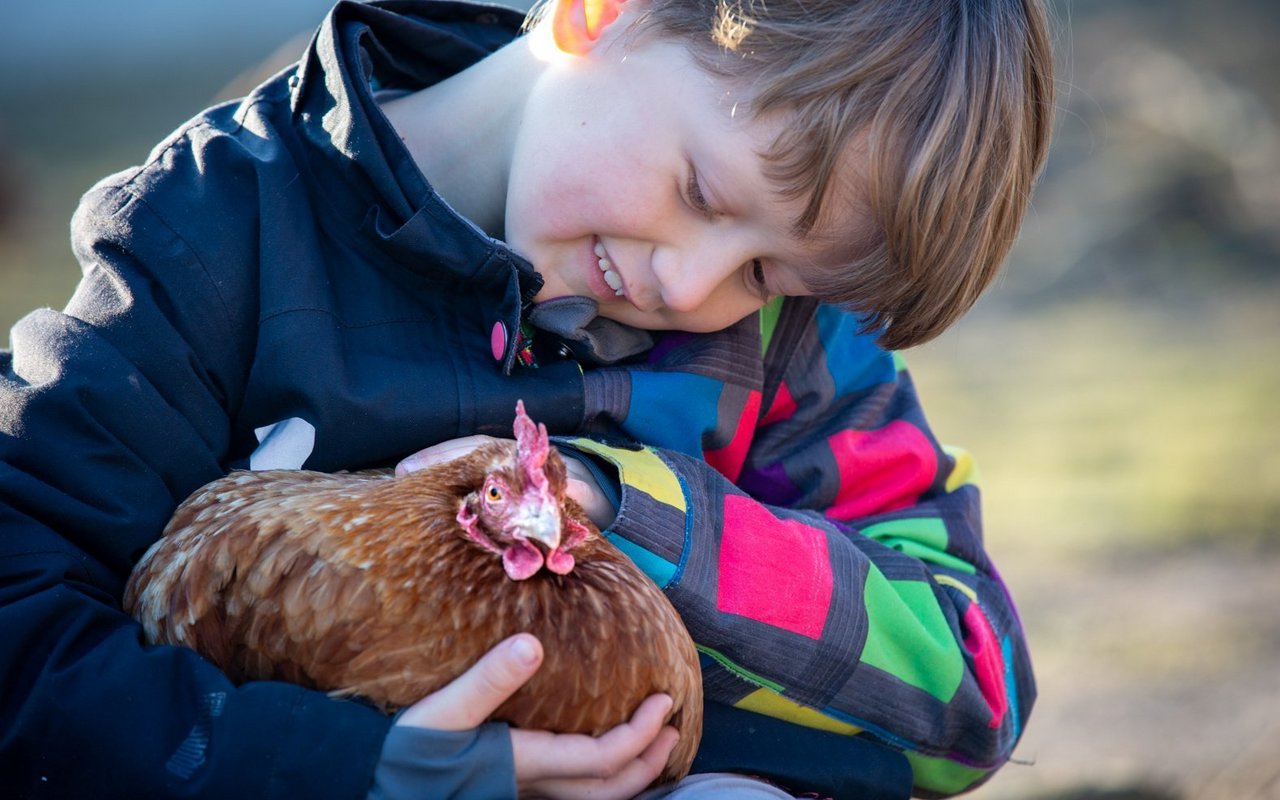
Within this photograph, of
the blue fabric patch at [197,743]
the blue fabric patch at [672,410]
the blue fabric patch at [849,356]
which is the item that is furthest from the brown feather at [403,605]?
the blue fabric patch at [849,356]

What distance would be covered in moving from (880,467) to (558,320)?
714 mm

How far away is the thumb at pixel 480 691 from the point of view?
1420mm

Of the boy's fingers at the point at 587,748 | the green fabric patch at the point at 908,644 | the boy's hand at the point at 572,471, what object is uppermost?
the boy's hand at the point at 572,471

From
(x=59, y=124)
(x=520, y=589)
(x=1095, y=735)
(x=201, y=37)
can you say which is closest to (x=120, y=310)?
(x=520, y=589)

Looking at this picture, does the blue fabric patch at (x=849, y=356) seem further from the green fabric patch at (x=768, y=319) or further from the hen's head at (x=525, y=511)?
the hen's head at (x=525, y=511)

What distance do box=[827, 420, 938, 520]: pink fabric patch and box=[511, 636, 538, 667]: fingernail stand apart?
3.03ft

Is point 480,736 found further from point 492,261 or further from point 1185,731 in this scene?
point 1185,731

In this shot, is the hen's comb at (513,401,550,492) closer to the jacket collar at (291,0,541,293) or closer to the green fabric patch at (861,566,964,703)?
the jacket collar at (291,0,541,293)

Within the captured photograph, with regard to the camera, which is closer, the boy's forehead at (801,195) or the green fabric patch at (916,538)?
the boy's forehead at (801,195)

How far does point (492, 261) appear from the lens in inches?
70.2

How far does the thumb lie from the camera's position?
4.66ft

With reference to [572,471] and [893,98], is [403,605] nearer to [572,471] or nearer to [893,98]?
[572,471]

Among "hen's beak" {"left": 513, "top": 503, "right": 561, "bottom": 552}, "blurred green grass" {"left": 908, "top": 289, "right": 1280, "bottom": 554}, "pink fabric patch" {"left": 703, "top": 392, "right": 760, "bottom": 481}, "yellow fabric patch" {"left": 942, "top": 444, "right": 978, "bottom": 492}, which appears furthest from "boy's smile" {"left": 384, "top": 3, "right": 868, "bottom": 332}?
"blurred green grass" {"left": 908, "top": 289, "right": 1280, "bottom": 554}

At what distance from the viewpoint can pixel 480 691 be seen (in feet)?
4.65
